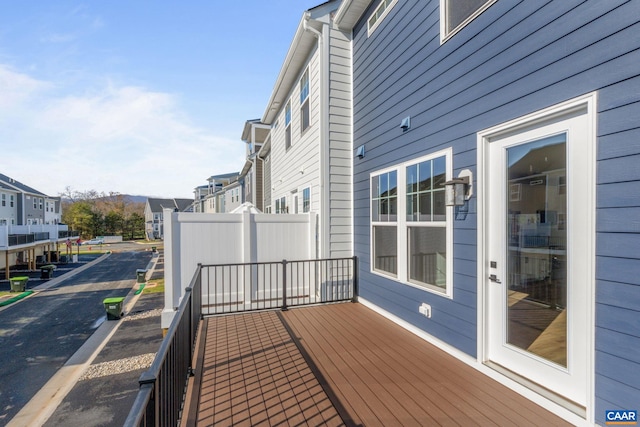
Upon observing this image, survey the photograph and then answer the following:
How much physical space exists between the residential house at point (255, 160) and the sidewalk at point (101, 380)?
275 inches

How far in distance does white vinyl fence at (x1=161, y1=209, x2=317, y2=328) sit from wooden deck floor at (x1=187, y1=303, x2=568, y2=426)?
1.64 m

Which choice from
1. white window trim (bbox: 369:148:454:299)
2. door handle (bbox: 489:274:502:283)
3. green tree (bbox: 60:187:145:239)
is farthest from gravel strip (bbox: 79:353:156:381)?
green tree (bbox: 60:187:145:239)

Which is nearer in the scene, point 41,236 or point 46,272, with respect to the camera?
point 46,272

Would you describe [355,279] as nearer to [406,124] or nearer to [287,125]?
[406,124]

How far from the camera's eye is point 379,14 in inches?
184

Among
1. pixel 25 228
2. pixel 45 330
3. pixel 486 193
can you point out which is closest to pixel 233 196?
pixel 45 330

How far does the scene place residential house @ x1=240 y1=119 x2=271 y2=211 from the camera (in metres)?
14.6

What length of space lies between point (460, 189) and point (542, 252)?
91cm

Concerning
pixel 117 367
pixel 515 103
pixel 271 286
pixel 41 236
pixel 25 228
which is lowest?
pixel 117 367

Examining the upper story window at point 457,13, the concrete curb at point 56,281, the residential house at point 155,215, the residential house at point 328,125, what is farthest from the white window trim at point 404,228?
the residential house at point 155,215

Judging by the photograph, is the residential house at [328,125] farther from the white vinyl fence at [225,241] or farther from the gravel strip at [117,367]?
the gravel strip at [117,367]

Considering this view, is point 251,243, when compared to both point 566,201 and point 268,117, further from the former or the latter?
point 268,117

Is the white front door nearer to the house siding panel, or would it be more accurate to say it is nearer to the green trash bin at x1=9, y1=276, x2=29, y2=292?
the house siding panel

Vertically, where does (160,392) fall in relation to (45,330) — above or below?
above
